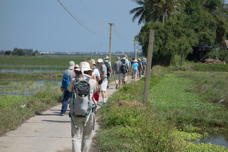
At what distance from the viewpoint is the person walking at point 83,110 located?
26.8ft

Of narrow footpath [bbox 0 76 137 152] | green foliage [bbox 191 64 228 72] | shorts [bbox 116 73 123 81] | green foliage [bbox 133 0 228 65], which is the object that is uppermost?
green foliage [bbox 133 0 228 65]

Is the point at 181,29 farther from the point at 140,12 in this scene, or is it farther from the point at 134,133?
the point at 134,133

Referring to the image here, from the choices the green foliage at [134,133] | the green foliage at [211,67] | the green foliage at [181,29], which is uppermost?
the green foliage at [181,29]

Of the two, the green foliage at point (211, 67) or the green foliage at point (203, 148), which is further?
the green foliage at point (211, 67)

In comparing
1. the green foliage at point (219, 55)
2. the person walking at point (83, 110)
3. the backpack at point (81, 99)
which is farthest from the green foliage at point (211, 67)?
the backpack at point (81, 99)

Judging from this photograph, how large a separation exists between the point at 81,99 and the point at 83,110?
0.19 metres

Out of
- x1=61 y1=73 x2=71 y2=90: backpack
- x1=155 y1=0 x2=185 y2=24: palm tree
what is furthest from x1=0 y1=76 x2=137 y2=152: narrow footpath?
x1=155 y1=0 x2=185 y2=24: palm tree

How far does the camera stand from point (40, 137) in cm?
1113

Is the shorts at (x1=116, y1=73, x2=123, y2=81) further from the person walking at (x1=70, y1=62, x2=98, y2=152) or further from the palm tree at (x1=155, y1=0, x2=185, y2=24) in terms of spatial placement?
the palm tree at (x1=155, y1=0, x2=185, y2=24)

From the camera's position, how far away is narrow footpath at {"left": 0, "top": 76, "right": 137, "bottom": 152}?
32.4 ft

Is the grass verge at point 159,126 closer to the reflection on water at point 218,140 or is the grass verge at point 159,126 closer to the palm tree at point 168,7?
the reflection on water at point 218,140

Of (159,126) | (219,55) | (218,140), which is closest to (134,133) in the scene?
(159,126)

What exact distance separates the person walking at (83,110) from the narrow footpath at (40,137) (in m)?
1.41

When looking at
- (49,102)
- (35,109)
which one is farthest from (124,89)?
(35,109)
